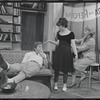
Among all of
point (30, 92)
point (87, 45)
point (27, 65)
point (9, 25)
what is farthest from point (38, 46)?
point (9, 25)

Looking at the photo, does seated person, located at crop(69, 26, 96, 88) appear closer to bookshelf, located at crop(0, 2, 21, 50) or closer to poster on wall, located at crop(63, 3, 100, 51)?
poster on wall, located at crop(63, 3, 100, 51)

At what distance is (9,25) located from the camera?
292 inches

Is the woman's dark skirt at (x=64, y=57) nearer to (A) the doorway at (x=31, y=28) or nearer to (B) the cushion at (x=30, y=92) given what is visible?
(B) the cushion at (x=30, y=92)

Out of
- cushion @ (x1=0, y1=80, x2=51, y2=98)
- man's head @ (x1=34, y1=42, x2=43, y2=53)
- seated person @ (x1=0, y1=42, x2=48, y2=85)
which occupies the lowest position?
cushion @ (x1=0, y1=80, x2=51, y2=98)

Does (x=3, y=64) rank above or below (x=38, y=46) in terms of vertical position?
below

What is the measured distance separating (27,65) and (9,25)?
3.53 meters

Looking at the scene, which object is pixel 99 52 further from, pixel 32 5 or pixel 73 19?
pixel 32 5

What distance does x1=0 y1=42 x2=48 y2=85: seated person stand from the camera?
12.4 feet

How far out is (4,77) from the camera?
353cm

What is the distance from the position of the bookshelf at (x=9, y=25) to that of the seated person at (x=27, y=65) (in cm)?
310

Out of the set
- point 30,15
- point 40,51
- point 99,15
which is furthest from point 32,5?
point 40,51

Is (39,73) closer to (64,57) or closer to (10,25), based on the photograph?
(64,57)

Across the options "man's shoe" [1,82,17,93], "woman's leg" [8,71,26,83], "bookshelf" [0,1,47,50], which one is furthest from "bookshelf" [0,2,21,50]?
"man's shoe" [1,82,17,93]

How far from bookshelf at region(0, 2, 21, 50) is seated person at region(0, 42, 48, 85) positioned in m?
3.10
